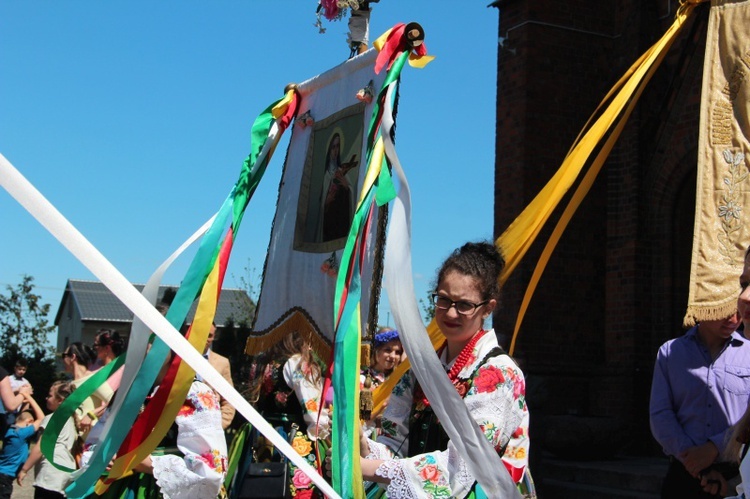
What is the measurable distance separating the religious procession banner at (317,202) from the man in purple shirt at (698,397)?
1648mm

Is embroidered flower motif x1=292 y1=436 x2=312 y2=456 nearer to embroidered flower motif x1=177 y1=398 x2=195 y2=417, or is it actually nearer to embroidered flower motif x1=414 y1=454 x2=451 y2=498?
embroidered flower motif x1=177 y1=398 x2=195 y2=417

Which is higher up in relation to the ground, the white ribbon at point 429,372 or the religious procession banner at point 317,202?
the religious procession banner at point 317,202

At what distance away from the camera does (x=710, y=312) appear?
4.76 meters

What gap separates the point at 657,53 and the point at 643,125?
545 centimetres

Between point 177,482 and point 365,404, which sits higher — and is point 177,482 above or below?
below

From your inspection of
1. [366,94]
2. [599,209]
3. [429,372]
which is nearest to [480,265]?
[429,372]

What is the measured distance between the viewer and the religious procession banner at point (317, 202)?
5.18 meters

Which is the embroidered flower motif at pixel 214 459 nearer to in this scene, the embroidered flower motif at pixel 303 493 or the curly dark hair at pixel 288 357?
the curly dark hair at pixel 288 357

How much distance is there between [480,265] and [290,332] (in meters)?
2.02

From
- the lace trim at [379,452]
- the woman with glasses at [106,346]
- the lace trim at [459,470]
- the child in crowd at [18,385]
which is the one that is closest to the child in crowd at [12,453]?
the child in crowd at [18,385]

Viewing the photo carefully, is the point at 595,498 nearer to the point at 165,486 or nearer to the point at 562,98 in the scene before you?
the point at 562,98

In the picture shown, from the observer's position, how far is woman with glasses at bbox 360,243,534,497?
11.3ft

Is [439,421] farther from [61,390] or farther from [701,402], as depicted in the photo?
[61,390]

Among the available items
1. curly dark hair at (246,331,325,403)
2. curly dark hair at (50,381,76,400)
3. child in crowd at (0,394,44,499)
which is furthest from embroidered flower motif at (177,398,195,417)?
child in crowd at (0,394,44,499)
